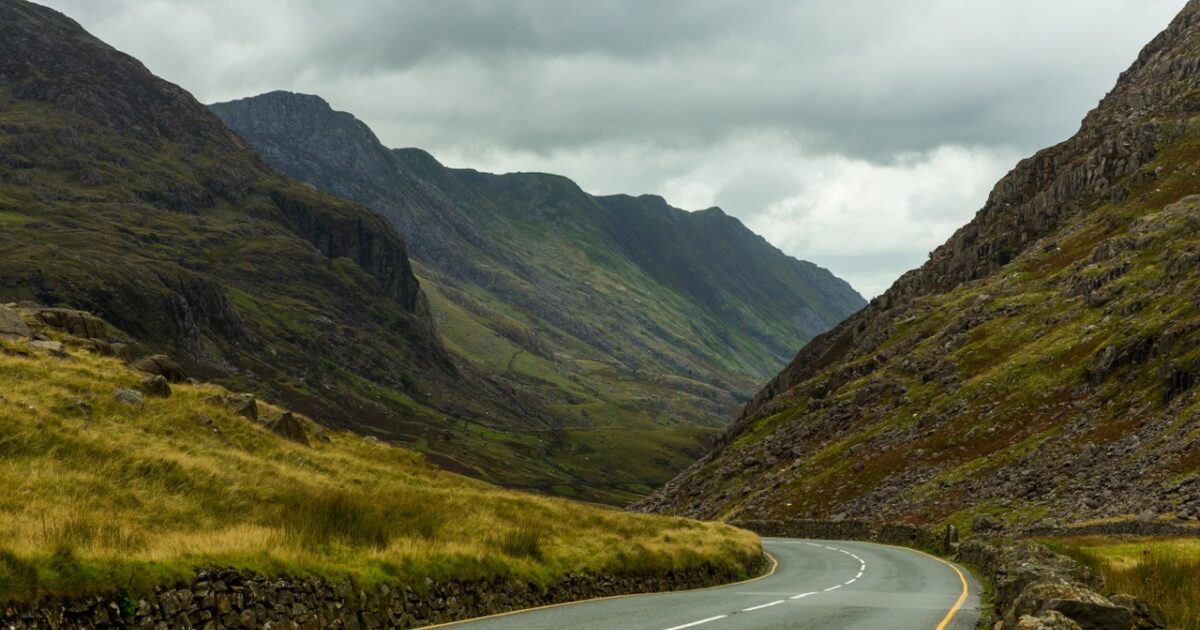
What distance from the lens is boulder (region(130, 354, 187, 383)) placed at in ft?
148

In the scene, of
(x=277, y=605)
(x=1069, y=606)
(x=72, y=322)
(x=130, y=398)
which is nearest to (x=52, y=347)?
(x=130, y=398)

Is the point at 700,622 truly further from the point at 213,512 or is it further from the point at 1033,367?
the point at 1033,367

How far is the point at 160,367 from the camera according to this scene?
4678 centimetres

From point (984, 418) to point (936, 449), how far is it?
5832 millimetres

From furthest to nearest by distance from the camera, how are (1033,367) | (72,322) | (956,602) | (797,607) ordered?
(1033,367) < (72,322) < (956,602) < (797,607)

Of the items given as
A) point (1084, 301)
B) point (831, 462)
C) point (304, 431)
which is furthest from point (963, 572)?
point (1084, 301)

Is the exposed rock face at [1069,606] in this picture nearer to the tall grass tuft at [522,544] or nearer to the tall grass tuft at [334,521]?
the tall grass tuft at [522,544]

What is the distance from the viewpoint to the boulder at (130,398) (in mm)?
34875

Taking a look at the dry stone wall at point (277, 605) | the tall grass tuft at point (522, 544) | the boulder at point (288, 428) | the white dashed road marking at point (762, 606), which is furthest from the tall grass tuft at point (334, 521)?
the boulder at point (288, 428)

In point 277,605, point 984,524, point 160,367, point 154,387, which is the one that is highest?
point 160,367

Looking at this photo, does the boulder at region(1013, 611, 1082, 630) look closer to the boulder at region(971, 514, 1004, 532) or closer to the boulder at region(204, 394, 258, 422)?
the boulder at region(204, 394, 258, 422)

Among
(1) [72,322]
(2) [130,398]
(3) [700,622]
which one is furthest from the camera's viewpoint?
(1) [72,322]

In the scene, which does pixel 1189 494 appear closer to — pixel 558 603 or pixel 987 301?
pixel 558 603

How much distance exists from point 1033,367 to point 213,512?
90763 mm
